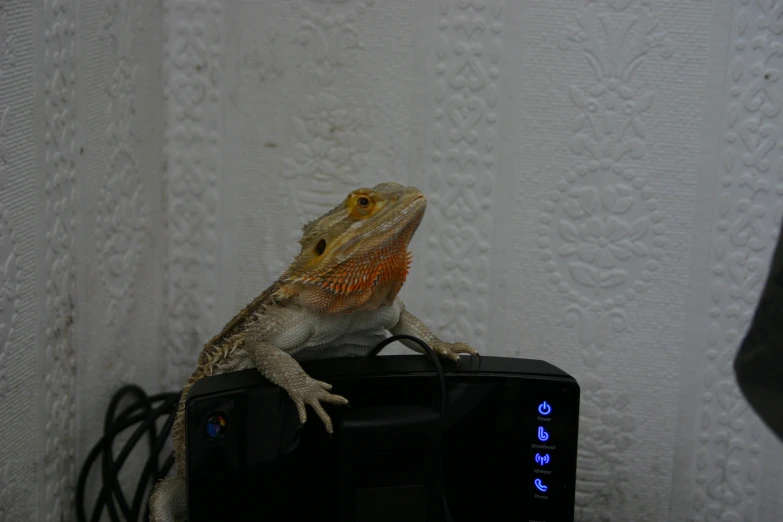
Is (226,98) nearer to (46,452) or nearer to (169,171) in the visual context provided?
(169,171)

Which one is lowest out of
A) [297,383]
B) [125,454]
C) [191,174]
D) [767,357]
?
[125,454]

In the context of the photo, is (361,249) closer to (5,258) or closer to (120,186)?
(5,258)

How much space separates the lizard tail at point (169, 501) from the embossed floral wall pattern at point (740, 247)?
3.27 ft

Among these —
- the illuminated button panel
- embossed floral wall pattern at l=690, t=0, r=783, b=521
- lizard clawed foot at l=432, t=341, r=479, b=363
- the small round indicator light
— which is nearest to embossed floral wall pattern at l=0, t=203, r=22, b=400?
the small round indicator light

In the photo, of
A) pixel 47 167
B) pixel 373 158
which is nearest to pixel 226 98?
pixel 373 158

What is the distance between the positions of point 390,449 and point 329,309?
0.21m

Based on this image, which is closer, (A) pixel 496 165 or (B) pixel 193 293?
(A) pixel 496 165

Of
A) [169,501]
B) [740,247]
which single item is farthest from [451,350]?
[740,247]

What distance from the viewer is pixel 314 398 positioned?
979 mm

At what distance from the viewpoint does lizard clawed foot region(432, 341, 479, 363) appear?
1118mm

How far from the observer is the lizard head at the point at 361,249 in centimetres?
102

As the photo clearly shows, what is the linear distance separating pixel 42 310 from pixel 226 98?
57 cm

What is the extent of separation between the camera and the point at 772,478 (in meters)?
1.59

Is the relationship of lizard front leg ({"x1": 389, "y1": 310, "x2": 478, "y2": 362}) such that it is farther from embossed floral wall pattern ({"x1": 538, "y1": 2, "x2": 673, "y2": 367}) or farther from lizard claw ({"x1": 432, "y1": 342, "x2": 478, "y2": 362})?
embossed floral wall pattern ({"x1": 538, "y1": 2, "x2": 673, "y2": 367})
